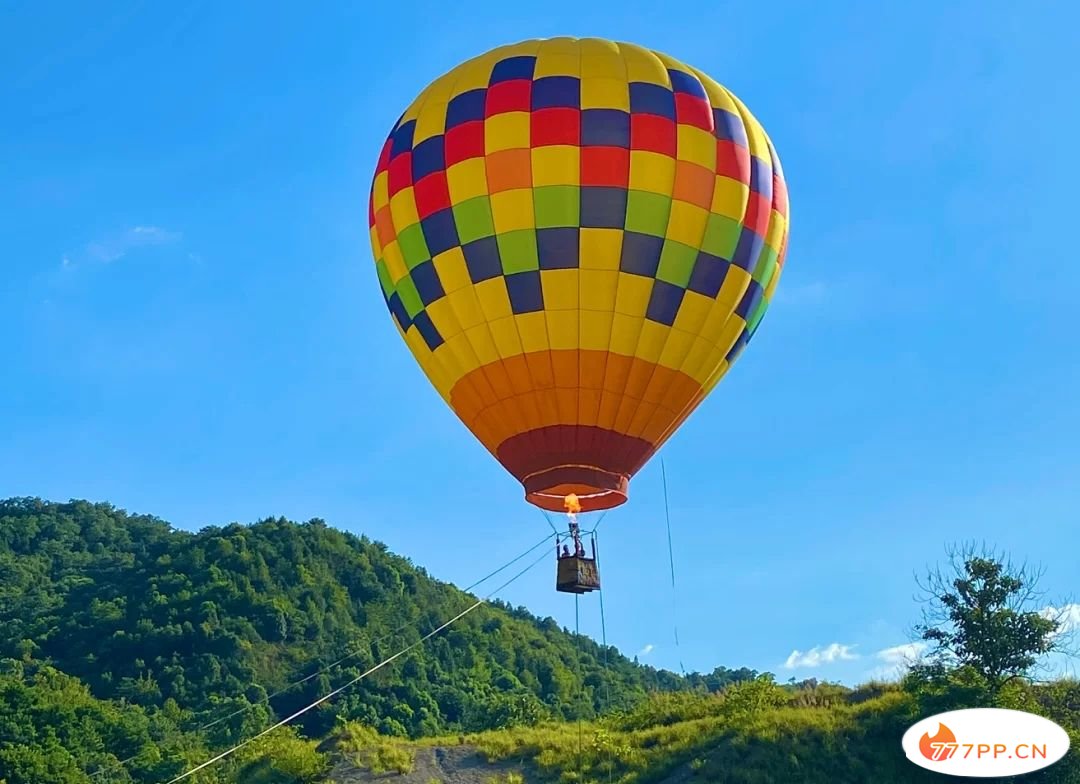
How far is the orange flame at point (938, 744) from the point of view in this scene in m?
23.3

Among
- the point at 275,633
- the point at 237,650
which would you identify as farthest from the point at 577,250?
the point at 275,633

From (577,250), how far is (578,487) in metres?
3.36

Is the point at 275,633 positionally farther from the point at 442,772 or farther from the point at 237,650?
the point at 442,772

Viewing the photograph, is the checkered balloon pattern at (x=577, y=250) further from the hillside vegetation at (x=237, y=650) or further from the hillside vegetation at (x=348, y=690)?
the hillside vegetation at (x=237, y=650)

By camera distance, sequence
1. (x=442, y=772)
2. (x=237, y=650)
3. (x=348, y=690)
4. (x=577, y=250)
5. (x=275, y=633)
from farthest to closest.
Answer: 1. (x=275, y=633)
2. (x=237, y=650)
3. (x=348, y=690)
4. (x=442, y=772)
5. (x=577, y=250)

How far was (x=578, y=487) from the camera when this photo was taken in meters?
17.0

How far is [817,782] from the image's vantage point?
80.9ft

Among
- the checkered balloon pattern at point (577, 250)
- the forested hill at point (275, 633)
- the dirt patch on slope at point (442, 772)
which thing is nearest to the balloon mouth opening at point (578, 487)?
the checkered balloon pattern at point (577, 250)

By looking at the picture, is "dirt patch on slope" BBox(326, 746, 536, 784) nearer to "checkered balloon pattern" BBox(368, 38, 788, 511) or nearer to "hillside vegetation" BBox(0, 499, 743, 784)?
"hillside vegetation" BBox(0, 499, 743, 784)

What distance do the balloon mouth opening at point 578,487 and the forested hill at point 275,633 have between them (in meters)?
41.4

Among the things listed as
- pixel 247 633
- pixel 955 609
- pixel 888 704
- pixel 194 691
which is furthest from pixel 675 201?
pixel 247 633

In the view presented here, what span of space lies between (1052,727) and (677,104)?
566 inches

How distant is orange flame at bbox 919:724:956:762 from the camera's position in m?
23.3

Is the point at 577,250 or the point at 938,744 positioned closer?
the point at 577,250
